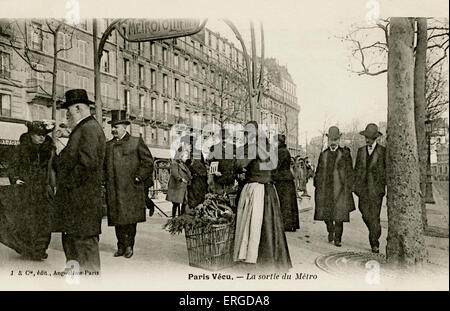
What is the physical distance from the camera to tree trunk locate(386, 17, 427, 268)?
13.1 feet

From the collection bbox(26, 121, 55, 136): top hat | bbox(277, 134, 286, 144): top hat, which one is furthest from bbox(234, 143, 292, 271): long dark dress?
bbox(26, 121, 55, 136): top hat

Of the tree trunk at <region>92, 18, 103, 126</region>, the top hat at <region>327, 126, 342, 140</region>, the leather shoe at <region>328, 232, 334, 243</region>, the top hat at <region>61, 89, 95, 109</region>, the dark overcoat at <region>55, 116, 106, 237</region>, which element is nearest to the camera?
the dark overcoat at <region>55, 116, 106, 237</region>

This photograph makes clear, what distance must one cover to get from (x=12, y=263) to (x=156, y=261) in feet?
5.38

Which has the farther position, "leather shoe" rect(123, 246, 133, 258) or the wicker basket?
"leather shoe" rect(123, 246, 133, 258)

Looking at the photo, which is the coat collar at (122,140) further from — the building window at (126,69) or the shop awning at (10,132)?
the shop awning at (10,132)

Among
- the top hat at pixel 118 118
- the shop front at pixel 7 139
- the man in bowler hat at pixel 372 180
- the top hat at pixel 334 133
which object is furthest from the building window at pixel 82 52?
the man in bowler hat at pixel 372 180

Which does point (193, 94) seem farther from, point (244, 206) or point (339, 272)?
point (339, 272)

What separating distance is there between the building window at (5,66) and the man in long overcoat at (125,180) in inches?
52.2

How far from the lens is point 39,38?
175 inches

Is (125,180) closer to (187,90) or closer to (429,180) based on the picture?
(187,90)

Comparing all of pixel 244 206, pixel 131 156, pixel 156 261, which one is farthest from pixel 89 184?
pixel 244 206

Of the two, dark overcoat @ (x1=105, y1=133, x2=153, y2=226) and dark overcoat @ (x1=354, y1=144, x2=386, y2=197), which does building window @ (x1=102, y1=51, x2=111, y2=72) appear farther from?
dark overcoat @ (x1=354, y1=144, x2=386, y2=197)

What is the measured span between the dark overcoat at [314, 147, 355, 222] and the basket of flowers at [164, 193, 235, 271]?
1.38 m

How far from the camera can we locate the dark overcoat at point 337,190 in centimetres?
467
